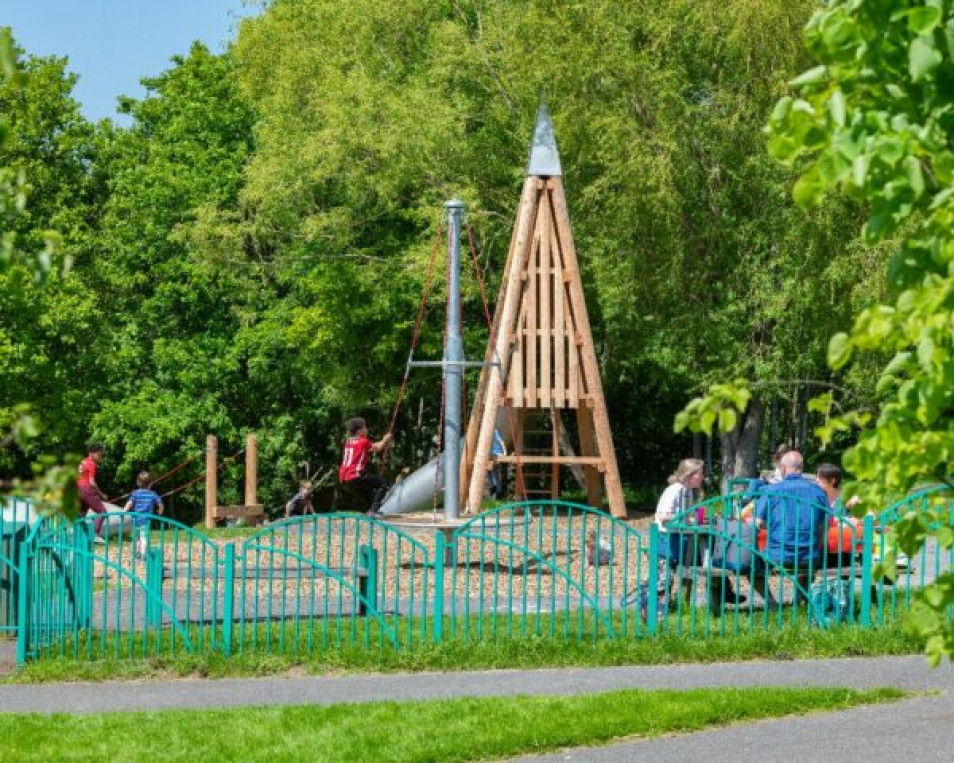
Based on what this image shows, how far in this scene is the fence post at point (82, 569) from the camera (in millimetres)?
13578

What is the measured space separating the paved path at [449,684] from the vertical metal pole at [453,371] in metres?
6.54

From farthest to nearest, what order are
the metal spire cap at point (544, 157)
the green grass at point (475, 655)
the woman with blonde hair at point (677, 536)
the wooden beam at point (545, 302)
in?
the wooden beam at point (545, 302) < the metal spire cap at point (544, 157) < the woman with blonde hair at point (677, 536) < the green grass at point (475, 655)

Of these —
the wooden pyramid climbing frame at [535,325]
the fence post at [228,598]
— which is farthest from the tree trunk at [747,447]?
the fence post at [228,598]

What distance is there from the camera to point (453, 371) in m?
19.4

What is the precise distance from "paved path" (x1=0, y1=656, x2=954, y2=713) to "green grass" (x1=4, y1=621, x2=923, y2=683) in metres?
0.21

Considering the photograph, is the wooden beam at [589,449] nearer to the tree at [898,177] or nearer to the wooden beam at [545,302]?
the wooden beam at [545,302]

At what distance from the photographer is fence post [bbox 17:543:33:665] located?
13.3 m

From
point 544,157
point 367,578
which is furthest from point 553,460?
point 367,578

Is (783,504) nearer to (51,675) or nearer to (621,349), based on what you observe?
(51,675)

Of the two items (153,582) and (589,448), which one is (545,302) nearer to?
(589,448)

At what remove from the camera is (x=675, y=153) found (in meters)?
29.4

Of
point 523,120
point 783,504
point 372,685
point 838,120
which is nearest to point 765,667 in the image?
point 783,504

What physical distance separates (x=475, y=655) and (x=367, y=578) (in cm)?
209

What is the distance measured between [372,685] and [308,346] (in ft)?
85.6
